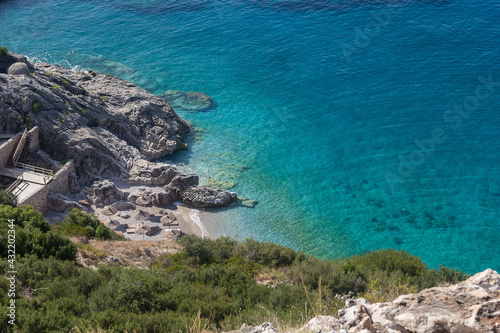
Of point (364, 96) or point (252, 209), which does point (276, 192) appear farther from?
point (364, 96)

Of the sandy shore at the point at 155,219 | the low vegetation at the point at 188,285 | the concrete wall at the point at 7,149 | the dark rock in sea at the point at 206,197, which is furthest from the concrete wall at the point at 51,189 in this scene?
the dark rock in sea at the point at 206,197

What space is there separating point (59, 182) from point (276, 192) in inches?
643

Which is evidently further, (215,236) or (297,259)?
(215,236)

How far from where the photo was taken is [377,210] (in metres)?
30.0

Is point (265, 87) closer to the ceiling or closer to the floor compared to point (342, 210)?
closer to the ceiling

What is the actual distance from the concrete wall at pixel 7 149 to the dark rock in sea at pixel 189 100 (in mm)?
17413

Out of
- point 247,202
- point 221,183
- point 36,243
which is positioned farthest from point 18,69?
point 247,202

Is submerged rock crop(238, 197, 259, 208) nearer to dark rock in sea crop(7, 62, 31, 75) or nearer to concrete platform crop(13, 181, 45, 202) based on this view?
concrete platform crop(13, 181, 45, 202)

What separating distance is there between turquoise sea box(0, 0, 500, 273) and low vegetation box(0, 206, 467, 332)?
772 centimetres

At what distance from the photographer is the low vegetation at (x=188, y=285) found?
12664 millimetres

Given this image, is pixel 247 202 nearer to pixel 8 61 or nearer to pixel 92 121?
pixel 92 121

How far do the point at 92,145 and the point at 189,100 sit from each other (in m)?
15.2

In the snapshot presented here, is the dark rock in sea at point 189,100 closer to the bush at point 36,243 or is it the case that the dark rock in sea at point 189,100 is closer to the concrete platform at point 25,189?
the concrete platform at point 25,189

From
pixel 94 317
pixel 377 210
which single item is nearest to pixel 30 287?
pixel 94 317
